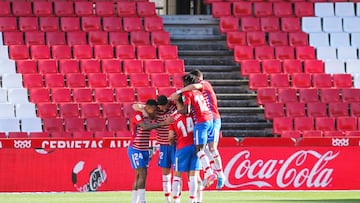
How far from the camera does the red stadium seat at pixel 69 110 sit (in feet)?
85.8

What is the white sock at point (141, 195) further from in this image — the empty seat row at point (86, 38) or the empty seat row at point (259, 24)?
the empty seat row at point (259, 24)

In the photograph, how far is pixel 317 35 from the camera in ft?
103

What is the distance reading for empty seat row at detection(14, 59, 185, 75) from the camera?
2769 centimetres

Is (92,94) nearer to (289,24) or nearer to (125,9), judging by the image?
(125,9)

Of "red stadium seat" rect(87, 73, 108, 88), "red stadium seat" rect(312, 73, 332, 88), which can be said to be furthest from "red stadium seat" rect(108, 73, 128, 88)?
"red stadium seat" rect(312, 73, 332, 88)

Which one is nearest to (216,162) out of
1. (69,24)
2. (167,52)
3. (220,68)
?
(167,52)

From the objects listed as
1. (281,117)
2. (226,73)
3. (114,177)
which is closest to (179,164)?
(114,177)

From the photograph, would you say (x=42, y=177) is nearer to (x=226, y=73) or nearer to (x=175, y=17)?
(x=226, y=73)

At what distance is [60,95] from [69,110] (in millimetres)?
680

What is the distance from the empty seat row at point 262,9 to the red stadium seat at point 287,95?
13.3 feet

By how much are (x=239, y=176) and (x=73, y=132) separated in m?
4.59

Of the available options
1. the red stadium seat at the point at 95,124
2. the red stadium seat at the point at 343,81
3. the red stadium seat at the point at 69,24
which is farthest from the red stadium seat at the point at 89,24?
the red stadium seat at the point at 343,81

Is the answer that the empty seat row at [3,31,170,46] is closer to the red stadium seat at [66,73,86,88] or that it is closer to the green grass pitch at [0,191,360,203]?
the red stadium seat at [66,73,86,88]

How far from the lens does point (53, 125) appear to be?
84.7ft
